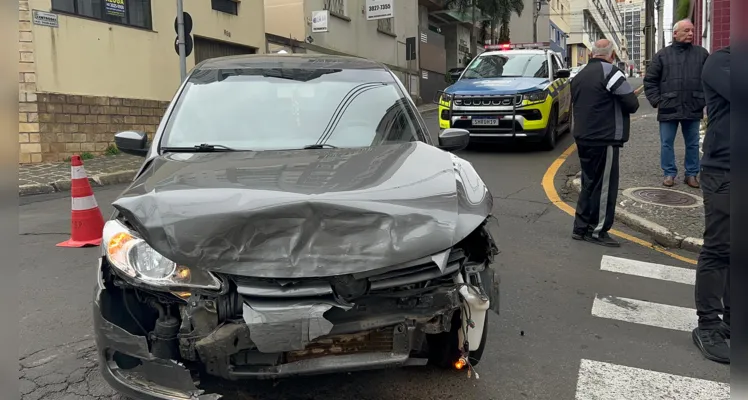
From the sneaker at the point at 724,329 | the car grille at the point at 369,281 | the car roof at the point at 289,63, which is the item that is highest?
the car roof at the point at 289,63

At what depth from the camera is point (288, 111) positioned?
3.72m

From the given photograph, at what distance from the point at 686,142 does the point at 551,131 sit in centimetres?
359

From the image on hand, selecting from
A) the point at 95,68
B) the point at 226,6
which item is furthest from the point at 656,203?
the point at 226,6

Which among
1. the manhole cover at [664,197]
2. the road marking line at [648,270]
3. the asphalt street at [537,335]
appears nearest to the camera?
the asphalt street at [537,335]

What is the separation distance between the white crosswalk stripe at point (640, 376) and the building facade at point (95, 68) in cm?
990

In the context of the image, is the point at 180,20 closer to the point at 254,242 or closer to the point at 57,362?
the point at 57,362

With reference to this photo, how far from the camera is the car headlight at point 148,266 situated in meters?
2.24

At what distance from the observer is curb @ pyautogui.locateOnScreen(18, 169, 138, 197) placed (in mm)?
9016

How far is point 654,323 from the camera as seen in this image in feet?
13.3

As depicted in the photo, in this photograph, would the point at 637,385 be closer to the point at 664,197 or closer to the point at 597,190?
the point at 597,190

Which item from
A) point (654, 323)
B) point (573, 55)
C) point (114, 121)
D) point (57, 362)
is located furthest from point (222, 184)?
point (573, 55)

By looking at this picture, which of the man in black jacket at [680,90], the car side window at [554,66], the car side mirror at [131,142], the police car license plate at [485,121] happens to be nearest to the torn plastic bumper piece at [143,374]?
the car side mirror at [131,142]

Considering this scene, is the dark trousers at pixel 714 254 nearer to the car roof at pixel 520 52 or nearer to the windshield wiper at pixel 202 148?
the windshield wiper at pixel 202 148

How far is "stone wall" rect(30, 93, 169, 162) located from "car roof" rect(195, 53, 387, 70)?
23.3ft
